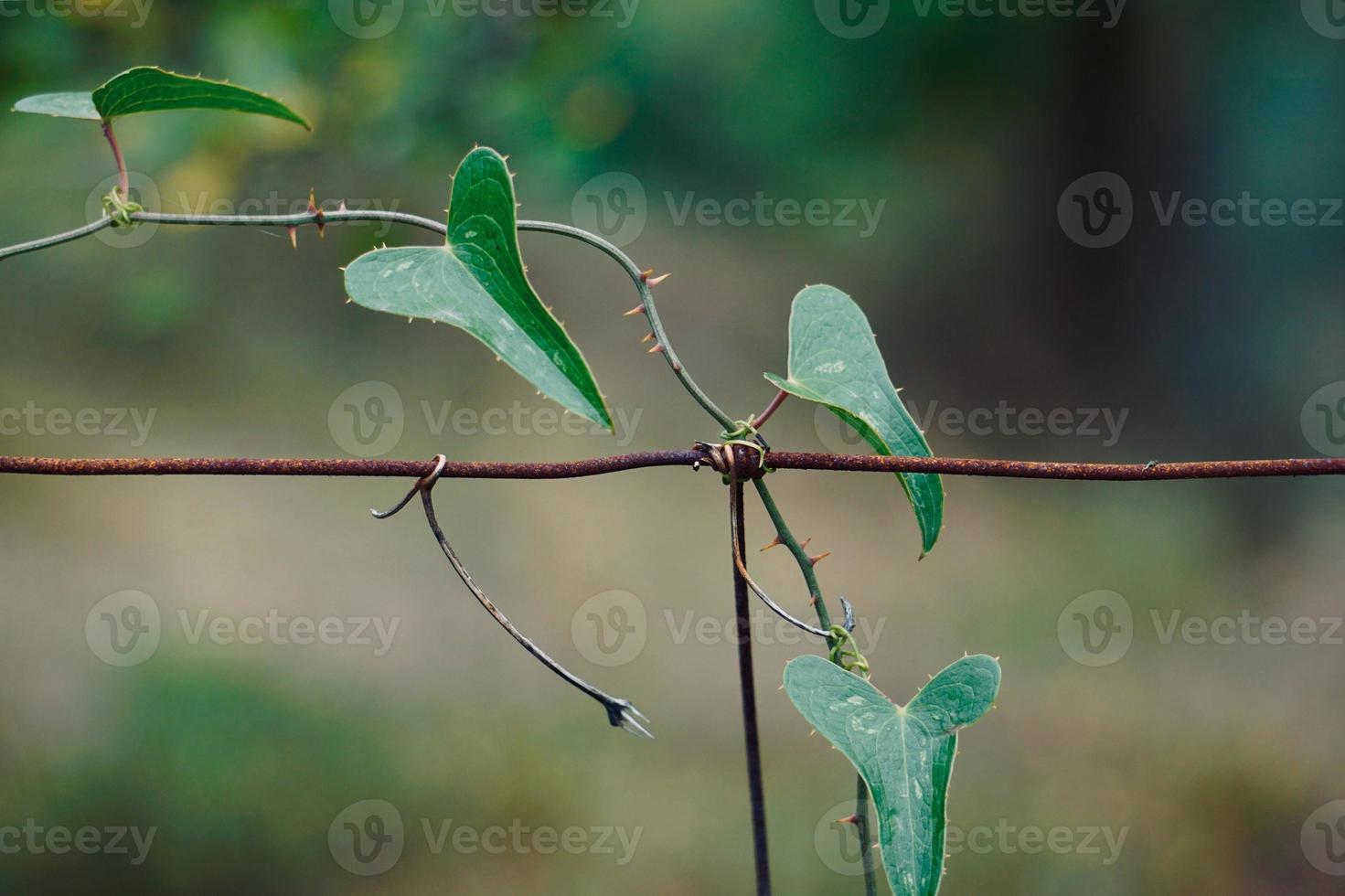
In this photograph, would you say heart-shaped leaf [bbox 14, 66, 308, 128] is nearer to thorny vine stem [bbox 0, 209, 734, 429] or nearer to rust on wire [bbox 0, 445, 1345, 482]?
thorny vine stem [bbox 0, 209, 734, 429]

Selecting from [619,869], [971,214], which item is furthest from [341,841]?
[971,214]

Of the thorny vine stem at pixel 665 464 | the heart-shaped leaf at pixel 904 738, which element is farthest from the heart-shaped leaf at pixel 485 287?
the heart-shaped leaf at pixel 904 738

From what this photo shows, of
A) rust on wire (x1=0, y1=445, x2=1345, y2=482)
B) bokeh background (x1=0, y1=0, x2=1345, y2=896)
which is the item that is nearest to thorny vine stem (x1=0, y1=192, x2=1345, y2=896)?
rust on wire (x1=0, y1=445, x2=1345, y2=482)

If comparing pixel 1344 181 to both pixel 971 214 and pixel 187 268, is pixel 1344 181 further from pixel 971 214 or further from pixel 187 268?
pixel 187 268

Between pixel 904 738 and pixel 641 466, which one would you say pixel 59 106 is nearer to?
pixel 641 466

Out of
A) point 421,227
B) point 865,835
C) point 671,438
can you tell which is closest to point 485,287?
point 421,227

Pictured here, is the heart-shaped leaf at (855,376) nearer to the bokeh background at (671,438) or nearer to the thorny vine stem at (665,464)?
the thorny vine stem at (665,464)
